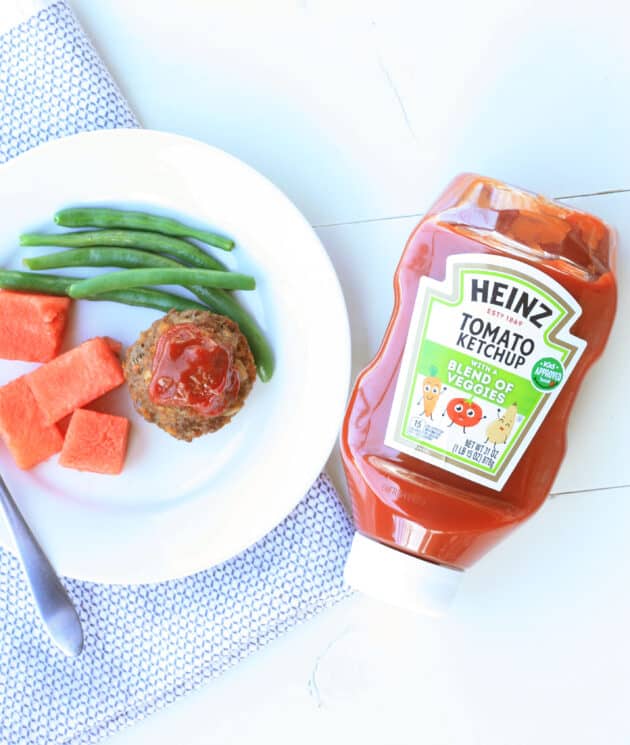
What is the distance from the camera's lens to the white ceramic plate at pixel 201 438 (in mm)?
1146

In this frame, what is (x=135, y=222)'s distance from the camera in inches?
46.1

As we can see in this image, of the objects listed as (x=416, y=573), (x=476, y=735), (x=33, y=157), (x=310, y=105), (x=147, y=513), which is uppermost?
(x=310, y=105)

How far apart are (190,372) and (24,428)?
0.96 feet

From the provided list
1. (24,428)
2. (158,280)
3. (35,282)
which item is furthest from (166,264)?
(24,428)

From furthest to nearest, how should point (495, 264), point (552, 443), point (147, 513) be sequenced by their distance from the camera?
point (147, 513)
point (552, 443)
point (495, 264)

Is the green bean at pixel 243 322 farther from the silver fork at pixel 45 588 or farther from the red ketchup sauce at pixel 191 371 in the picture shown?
the silver fork at pixel 45 588

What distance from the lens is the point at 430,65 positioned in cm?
123

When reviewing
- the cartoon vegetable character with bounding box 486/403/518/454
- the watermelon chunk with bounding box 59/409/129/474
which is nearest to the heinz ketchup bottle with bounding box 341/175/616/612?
the cartoon vegetable character with bounding box 486/403/518/454

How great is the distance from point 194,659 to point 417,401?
54 cm

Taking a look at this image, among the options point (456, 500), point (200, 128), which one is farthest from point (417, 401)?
point (200, 128)

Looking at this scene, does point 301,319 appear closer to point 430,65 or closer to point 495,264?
point 495,264

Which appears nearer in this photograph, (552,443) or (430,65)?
(552,443)

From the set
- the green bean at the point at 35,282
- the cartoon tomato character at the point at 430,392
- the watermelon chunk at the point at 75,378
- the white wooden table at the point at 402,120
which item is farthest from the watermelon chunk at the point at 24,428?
the cartoon tomato character at the point at 430,392

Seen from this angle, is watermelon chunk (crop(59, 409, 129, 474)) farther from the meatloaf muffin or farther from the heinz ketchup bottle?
the heinz ketchup bottle
